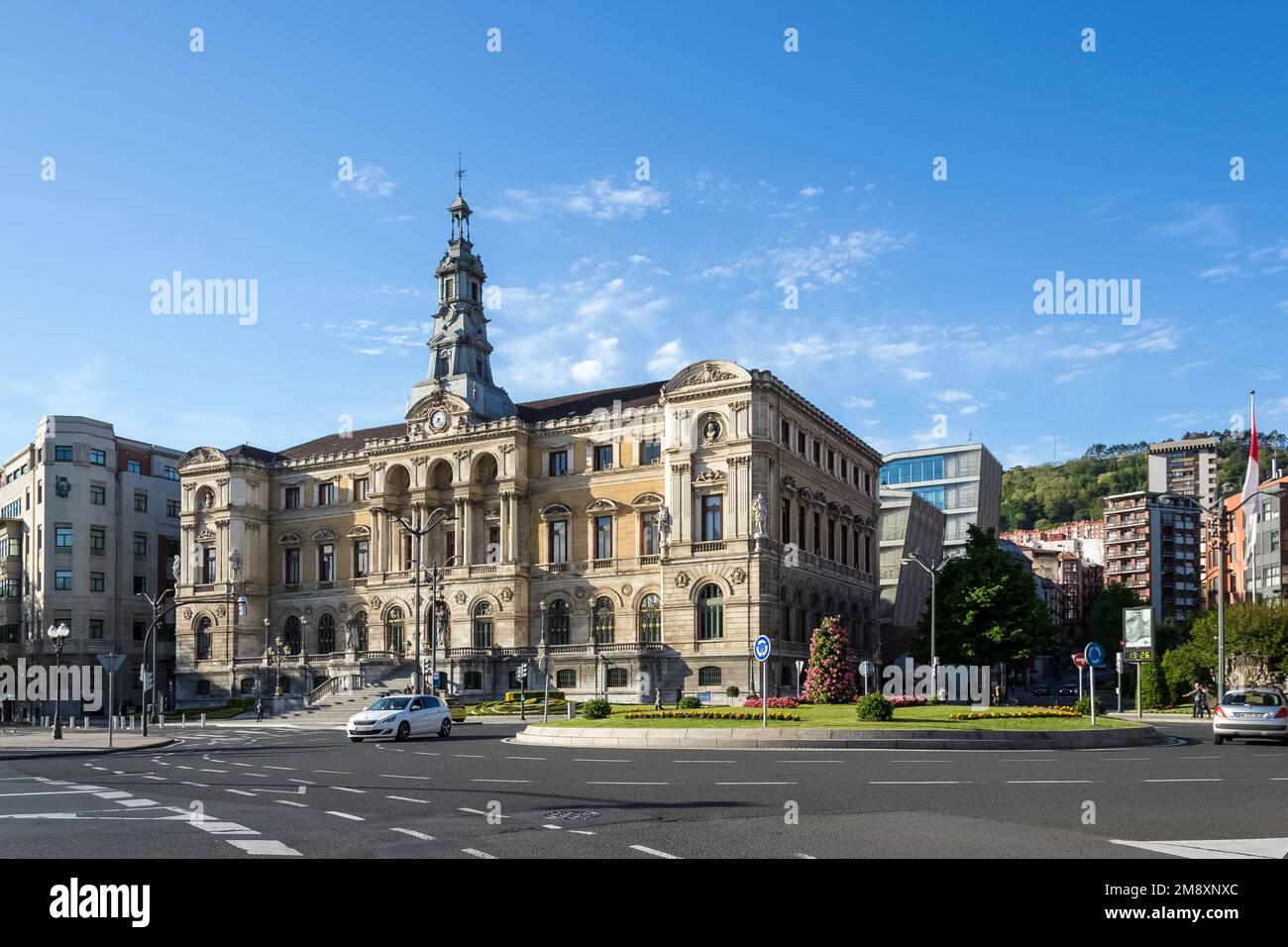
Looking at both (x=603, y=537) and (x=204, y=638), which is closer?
(x=603, y=537)

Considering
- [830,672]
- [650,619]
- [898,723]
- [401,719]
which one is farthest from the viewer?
[650,619]

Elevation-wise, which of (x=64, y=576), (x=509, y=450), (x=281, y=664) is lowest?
(x=281, y=664)

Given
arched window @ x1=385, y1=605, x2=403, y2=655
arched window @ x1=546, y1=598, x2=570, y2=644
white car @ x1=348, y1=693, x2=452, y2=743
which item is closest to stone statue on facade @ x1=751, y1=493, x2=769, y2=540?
arched window @ x1=546, y1=598, x2=570, y2=644

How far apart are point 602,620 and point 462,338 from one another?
22746 millimetres

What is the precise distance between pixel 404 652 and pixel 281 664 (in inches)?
380

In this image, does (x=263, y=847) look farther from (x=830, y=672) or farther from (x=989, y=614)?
(x=989, y=614)

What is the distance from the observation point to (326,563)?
85.0 meters

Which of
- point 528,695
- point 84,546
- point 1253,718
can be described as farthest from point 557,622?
point 1253,718

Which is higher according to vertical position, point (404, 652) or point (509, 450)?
point (509, 450)

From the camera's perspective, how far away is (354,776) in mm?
22516

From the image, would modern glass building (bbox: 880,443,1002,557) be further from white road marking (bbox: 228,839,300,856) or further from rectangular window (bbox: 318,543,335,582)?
white road marking (bbox: 228,839,300,856)
